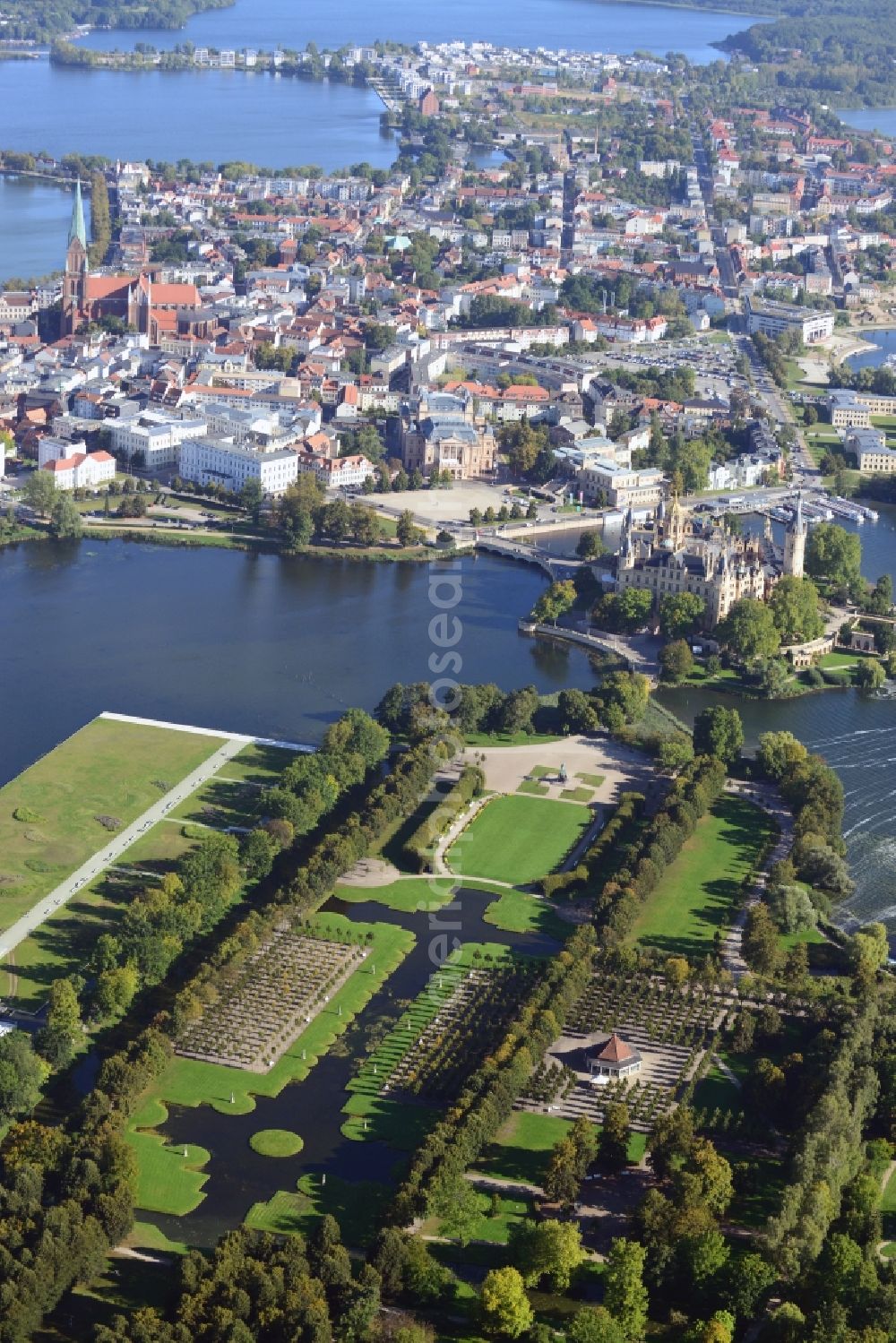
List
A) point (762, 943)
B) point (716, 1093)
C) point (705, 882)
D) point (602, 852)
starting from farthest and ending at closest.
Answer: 1. point (602, 852)
2. point (705, 882)
3. point (762, 943)
4. point (716, 1093)

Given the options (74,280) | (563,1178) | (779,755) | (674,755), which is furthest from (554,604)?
(74,280)

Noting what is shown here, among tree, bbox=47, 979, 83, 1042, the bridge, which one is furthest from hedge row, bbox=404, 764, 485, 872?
the bridge

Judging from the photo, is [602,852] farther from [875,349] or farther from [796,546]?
[875,349]

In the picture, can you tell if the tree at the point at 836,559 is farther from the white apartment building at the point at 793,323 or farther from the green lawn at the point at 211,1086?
the white apartment building at the point at 793,323

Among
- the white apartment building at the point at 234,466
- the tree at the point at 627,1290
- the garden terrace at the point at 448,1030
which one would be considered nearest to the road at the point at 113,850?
the garden terrace at the point at 448,1030

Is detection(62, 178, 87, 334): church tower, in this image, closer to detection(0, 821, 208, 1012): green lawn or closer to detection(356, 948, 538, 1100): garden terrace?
detection(0, 821, 208, 1012): green lawn

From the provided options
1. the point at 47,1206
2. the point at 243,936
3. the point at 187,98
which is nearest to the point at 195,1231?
the point at 47,1206

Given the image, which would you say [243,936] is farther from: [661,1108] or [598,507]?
[598,507]
